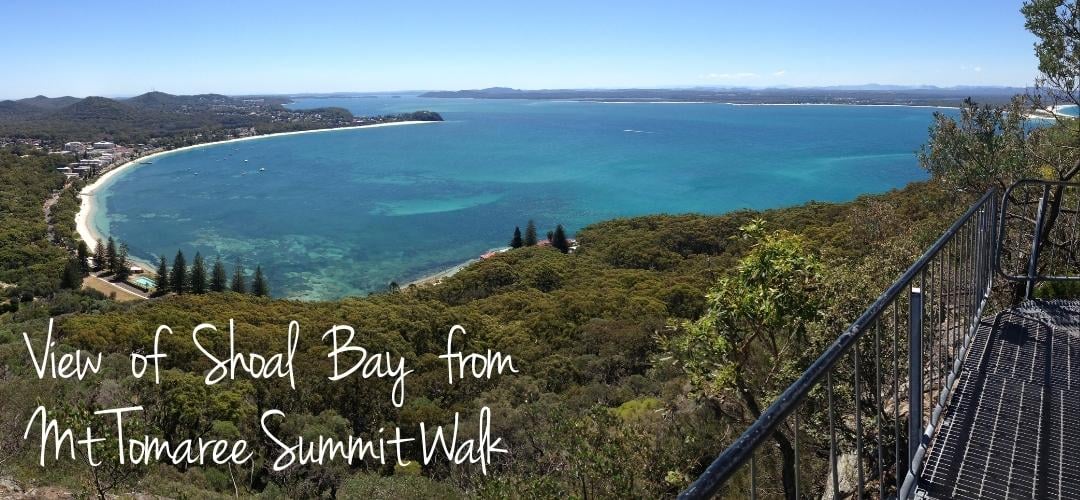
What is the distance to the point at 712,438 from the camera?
891 cm

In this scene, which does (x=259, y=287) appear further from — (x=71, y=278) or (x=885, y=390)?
(x=885, y=390)

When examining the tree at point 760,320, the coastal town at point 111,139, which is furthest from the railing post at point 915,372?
the coastal town at point 111,139

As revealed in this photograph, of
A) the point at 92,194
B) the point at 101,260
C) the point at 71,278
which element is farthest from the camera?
the point at 92,194

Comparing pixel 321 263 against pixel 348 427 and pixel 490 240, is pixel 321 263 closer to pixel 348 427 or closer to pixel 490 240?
pixel 490 240

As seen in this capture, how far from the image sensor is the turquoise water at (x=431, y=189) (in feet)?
158

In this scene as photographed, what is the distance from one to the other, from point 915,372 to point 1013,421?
68 cm

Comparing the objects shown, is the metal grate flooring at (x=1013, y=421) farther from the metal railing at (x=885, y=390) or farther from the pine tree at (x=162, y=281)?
the pine tree at (x=162, y=281)

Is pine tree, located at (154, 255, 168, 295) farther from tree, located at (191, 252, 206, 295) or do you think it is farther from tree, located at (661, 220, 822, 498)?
tree, located at (661, 220, 822, 498)

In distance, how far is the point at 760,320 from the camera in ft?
21.3

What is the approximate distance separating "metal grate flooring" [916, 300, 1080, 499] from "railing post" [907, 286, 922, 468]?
0.09 metres

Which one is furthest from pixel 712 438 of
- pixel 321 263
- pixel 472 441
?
pixel 321 263

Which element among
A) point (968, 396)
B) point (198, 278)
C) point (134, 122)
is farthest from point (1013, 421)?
point (134, 122)

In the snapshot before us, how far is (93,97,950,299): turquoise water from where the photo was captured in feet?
158

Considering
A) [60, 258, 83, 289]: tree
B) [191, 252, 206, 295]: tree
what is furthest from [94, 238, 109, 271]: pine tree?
[191, 252, 206, 295]: tree
